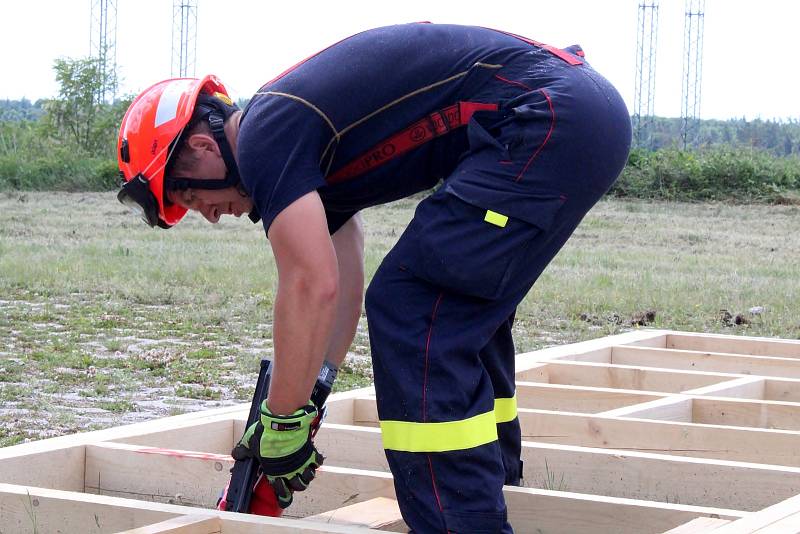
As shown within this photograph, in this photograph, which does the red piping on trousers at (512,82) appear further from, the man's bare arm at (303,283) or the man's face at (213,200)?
the man's face at (213,200)

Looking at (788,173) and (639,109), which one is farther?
(639,109)

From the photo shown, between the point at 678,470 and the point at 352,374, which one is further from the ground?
the point at 678,470

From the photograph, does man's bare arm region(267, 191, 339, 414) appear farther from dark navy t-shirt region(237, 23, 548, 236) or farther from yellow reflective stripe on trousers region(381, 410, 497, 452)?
yellow reflective stripe on trousers region(381, 410, 497, 452)

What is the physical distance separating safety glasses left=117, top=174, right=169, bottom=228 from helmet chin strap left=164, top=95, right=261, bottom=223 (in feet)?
0.19

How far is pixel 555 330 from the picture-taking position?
709 cm

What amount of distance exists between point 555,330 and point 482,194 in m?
5.05

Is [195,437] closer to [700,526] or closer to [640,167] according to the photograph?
[700,526]

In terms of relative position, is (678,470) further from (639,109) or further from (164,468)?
(639,109)

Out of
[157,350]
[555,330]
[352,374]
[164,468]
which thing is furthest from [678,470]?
[555,330]

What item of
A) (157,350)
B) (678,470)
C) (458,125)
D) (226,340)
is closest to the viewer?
(458,125)

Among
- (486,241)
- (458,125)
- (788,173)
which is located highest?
(458,125)

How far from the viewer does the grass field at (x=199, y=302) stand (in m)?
5.00

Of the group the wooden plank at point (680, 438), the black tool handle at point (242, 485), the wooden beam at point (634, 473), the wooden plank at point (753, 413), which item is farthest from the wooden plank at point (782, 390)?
the black tool handle at point (242, 485)

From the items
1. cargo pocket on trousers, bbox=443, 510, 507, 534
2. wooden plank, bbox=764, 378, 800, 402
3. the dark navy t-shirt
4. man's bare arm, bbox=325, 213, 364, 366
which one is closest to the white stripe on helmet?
the dark navy t-shirt
